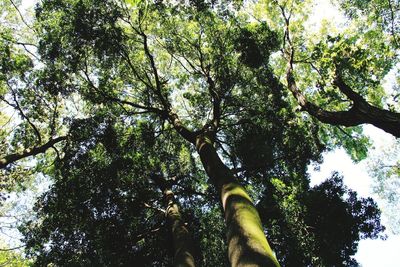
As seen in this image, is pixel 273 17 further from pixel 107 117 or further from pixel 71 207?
pixel 71 207

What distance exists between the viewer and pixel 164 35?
1354cm

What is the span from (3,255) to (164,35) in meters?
15.5

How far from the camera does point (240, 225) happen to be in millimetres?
5094

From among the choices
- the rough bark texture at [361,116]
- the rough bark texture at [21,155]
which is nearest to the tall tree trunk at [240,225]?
the rough bark texture at [361,116]

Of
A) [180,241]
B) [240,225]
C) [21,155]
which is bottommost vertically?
[240,225]

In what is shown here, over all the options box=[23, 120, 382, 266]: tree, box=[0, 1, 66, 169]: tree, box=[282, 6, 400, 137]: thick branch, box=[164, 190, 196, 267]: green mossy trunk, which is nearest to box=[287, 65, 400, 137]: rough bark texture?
box=[282, 6, 400, 137]: thick branch

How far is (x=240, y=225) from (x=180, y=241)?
10.6 ft

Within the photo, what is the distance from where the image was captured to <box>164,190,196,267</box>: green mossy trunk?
6.95 metres

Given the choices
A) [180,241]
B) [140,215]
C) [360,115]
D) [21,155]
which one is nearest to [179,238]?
[180,241]

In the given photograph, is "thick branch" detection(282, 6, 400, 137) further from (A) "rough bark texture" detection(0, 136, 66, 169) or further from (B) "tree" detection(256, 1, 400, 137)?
(A) "rough bark texture" detection(0, 136, 66, 169)

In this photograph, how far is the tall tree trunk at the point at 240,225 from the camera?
4.30m

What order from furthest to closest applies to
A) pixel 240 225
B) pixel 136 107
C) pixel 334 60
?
pixel 136 107
pixel 334 60
pixel 240 225

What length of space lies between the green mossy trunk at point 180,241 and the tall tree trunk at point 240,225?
1767 mm

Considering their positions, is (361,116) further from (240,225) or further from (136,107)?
(136,107)
